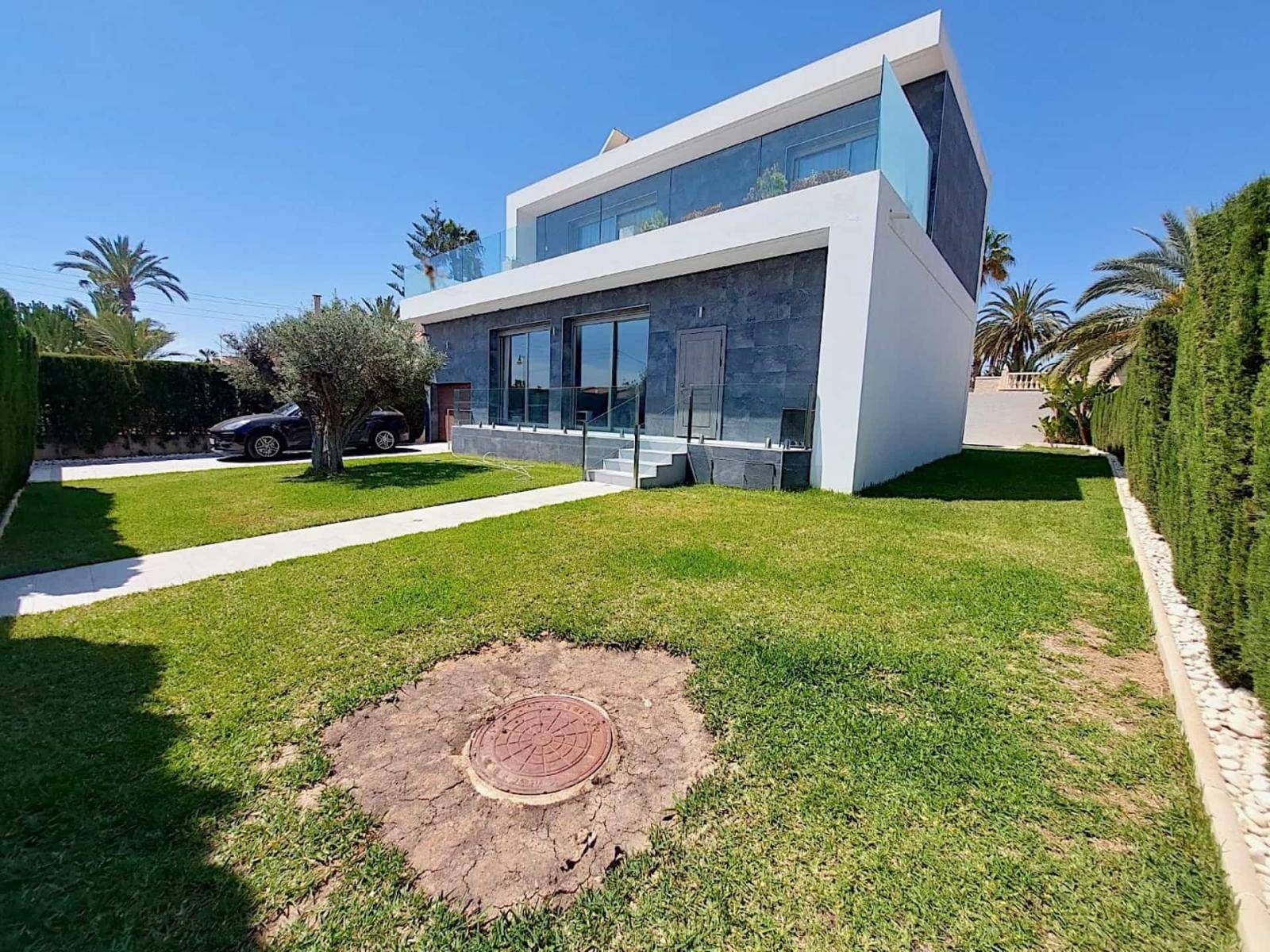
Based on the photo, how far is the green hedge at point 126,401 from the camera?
13586 mm

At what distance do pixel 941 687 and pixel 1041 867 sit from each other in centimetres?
117

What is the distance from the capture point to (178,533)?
6125 mm

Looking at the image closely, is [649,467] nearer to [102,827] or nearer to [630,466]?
[630,466]

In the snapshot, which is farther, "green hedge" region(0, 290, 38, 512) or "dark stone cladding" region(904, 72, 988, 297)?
"dark stone cladding" region(904, 72, 988, 297)

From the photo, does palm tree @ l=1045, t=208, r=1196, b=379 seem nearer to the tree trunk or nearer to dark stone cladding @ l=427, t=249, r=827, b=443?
dark stone cladding @ l=427, t=249, r=827, b=443

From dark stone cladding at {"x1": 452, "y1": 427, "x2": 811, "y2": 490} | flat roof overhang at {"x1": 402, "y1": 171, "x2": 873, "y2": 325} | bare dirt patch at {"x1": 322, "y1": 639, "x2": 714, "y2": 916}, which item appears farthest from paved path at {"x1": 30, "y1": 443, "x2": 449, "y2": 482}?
bare dirt patch at {"x1": 322, "y1": 639, "x2": 714, "y2": 916}

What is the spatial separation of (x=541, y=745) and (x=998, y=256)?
37.6 meters

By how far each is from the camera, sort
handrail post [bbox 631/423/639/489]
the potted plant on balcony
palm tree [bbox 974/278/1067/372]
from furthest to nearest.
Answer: palm tree [bbox 974/278/1067/372] → the potted plant on balcony → handrail post [bbox 631/423/639/489]

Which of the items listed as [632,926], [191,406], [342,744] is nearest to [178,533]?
[342,744]

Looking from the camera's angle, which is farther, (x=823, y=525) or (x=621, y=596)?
(x=823, y=525)

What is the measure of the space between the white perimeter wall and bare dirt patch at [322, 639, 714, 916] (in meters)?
6.88

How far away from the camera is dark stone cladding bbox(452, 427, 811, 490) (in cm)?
878

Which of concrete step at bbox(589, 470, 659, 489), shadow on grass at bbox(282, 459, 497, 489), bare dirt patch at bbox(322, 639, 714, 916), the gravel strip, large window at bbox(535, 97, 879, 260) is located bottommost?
bare dirt patch at bbox(322, 639, 714, 916)

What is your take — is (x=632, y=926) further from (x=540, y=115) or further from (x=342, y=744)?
(x=540, y=115)
